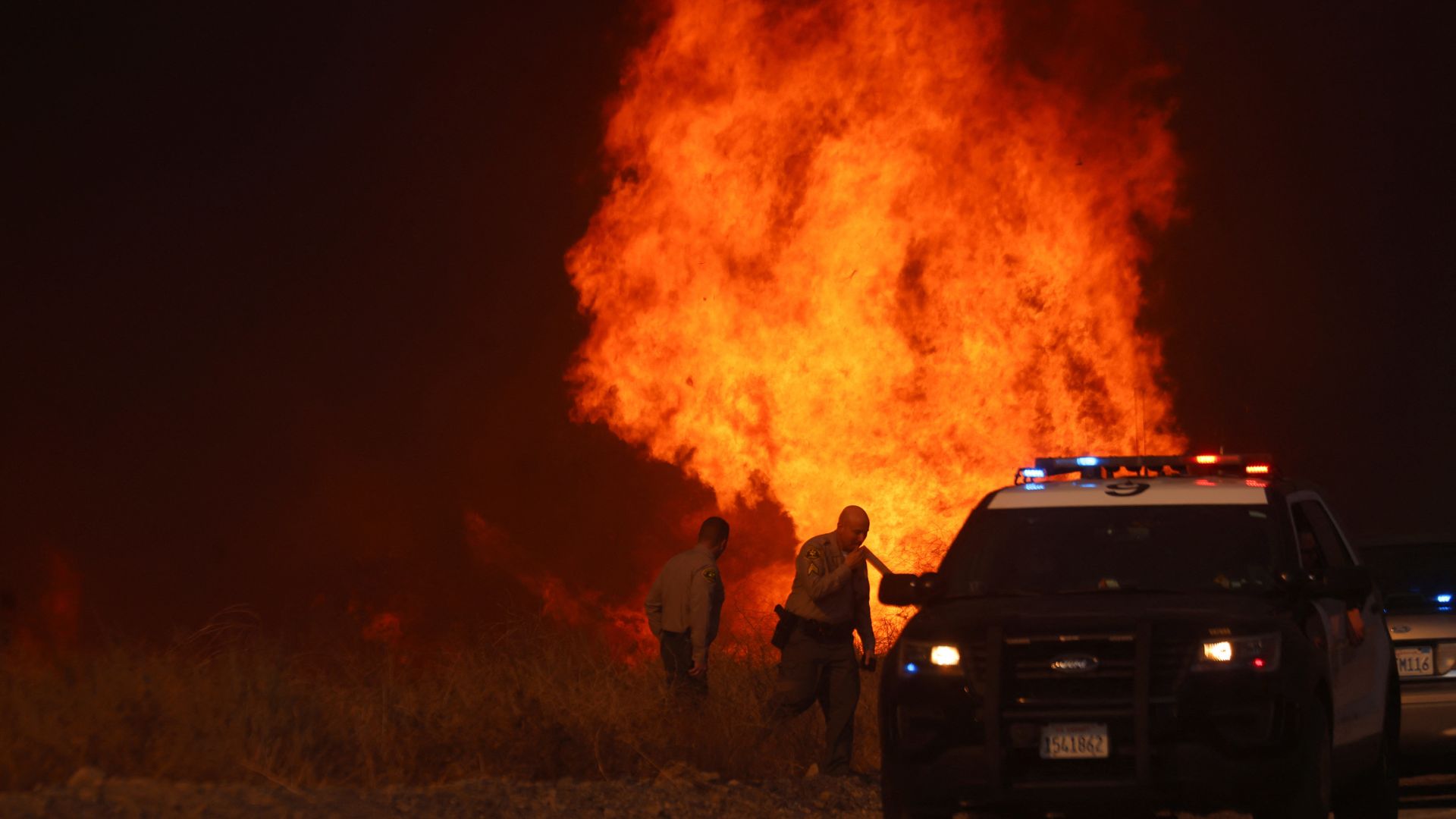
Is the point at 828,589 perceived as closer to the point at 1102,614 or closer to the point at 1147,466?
the point at 1147,466

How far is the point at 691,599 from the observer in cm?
1378

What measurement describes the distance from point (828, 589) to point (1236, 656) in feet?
16.6

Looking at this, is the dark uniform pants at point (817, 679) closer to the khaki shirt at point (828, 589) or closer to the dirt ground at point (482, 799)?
the khaki shirt at point (828, 589)

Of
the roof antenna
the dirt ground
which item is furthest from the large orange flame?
the dirt ground

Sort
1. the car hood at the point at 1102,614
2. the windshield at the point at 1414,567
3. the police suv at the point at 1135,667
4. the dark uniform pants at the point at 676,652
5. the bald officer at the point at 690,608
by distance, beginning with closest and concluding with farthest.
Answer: the police suv at the point at 1135,667
the car hood at the point at 1102,614
the windshield at the point at 1414,567
the bald officer at the point at 690,608
the dark uniform pants at the point at 676,652

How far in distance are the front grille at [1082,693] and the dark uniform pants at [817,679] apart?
15.5 feet

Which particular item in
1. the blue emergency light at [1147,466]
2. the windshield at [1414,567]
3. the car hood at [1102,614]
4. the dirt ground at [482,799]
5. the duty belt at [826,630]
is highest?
the windshield at [1414,567]

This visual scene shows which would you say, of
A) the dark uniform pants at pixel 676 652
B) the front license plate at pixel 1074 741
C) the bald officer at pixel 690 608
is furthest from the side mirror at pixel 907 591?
the dark uniform pants at pixel 676 652

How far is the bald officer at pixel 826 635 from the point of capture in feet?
42.7

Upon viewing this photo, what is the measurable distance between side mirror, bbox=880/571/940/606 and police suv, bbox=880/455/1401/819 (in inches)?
0.5

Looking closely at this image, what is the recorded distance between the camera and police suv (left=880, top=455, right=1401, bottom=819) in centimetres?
800

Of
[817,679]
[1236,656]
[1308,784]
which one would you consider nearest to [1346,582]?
[1236,656]

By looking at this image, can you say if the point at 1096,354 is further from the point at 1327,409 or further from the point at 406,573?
the point at 406,573

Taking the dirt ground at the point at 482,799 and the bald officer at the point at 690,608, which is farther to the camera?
the bald officer at the point at 690,608
